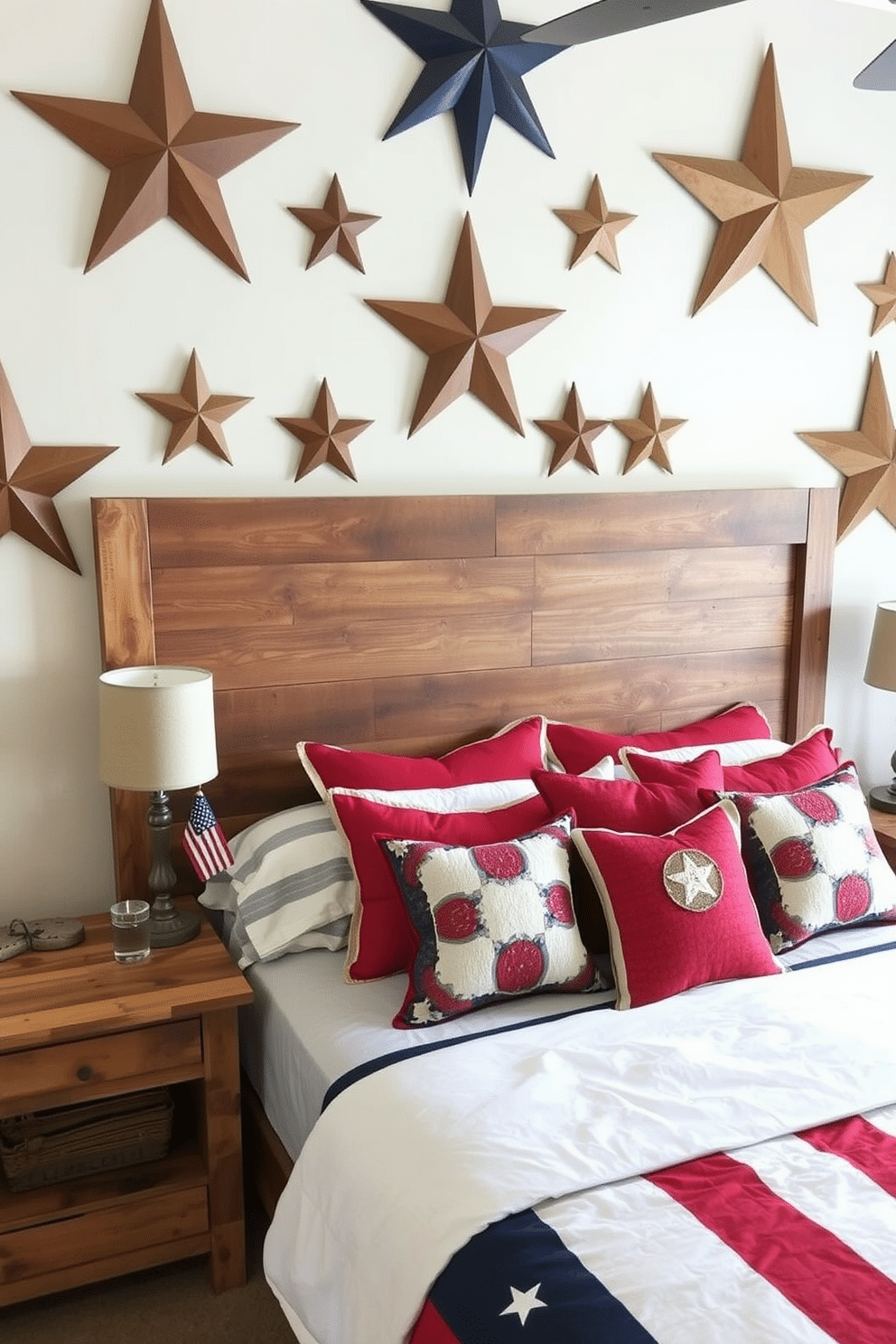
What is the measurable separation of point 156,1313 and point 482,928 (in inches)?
37.0

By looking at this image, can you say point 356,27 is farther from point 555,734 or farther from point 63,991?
point 63,991

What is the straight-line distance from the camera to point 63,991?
2.14 m

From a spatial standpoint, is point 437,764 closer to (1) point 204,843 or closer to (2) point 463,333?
(1) point 204,843

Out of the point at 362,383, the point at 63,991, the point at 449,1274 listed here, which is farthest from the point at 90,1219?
the point at 362,383

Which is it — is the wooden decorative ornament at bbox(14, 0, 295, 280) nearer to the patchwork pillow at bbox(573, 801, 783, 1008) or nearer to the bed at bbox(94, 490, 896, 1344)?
the bed at bbox(94, 490, 896, 1344)

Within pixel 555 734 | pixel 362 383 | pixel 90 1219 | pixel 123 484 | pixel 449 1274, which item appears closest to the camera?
pixel 449 1274

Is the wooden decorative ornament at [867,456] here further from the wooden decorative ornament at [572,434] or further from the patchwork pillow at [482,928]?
the patchwork pillow at [482,928]

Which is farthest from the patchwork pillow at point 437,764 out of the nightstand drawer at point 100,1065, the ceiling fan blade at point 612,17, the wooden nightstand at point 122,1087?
the ceiling fan blade at point 612,17

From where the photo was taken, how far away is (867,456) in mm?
3229

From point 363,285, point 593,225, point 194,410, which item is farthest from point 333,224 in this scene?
point 593,225

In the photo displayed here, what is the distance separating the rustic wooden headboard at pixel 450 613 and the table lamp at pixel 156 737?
7.5 inches

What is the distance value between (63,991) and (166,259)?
1421mm

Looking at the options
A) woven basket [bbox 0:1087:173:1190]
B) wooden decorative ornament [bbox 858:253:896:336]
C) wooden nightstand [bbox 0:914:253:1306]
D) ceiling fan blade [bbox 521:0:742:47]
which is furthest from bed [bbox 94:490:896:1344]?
ceiling fan blade [bbox 521:0:742:47]

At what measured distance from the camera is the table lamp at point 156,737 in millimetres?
2199
